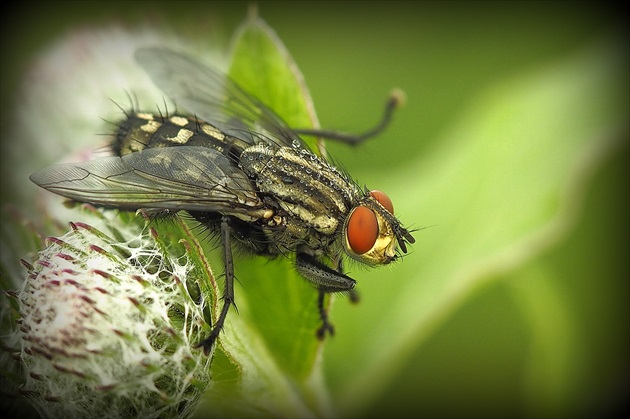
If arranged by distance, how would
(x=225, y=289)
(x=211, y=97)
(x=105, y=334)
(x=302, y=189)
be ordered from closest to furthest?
(x=105, y=334) < (x=225, y=289) < (x=302, y=189) < (x=211, y=97)

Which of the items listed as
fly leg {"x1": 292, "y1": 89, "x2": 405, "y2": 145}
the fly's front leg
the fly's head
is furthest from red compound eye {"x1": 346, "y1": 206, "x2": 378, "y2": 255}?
Result: fly leg {"x1": 292, "y1": 89, "x2": 405, "y2": 145}

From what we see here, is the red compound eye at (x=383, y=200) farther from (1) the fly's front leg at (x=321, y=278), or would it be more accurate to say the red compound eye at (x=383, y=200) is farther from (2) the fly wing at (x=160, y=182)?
(2) the fly wing at (x=160, y=182)

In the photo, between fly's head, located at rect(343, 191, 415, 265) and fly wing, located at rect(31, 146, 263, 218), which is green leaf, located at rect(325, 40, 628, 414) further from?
fly wing, located at rect(31, 146, 263, 218)

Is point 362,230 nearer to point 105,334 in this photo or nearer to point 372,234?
point 372,234

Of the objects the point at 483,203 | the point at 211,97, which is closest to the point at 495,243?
the point at 483,203

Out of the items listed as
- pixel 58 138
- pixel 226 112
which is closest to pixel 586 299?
pixel 226 112

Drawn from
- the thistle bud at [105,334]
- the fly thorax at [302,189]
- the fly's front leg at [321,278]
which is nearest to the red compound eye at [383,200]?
the fly thorax at [302,189]

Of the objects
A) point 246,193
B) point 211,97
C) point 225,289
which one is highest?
point 211,97
